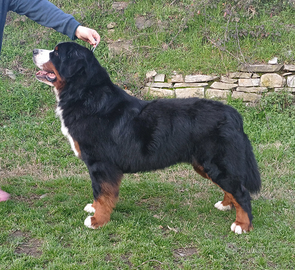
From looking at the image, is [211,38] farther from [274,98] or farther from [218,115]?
[218,115]

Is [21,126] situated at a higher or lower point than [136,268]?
lower

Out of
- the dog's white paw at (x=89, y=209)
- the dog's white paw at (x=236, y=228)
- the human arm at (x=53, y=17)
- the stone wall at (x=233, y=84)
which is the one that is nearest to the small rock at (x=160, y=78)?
the stone wall at (x=233, y=84)

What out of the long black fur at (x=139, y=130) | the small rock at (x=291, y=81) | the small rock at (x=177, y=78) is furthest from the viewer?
the small rock at (x=177, y=78)

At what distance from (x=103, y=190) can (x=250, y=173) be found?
150 cm

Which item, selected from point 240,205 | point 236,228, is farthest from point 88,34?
point 236,228

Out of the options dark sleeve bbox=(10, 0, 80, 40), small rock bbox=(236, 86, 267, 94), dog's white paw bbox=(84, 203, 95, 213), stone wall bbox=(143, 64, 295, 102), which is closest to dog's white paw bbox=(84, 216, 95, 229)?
dog's white paw bbox=(84, 203, 95, 213)

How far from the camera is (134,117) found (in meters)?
3.39

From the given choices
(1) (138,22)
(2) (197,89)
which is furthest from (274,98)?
(1) (138,22)

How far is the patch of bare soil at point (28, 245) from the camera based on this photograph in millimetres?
3000

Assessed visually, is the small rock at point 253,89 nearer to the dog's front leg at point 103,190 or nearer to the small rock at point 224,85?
the small rock at point 224,85

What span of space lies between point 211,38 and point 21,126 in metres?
4.06

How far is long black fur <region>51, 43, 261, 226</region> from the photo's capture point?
3.32 metres

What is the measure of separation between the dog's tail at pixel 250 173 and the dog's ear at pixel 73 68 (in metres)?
1.77

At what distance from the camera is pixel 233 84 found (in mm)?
6621
